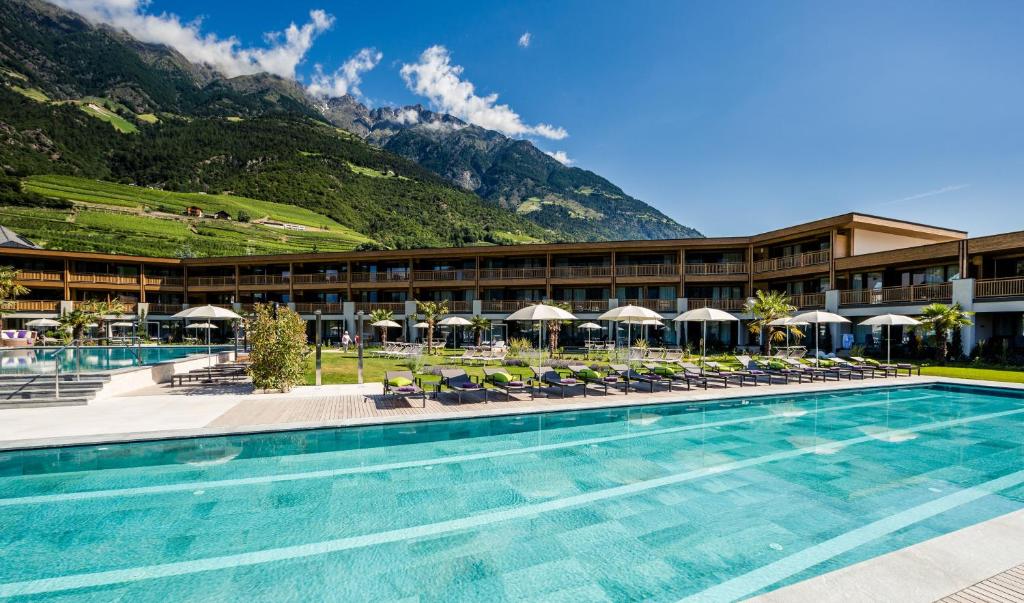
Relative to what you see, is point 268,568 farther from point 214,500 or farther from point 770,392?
point 770,392

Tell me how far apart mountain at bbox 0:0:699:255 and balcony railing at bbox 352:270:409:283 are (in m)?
41.5

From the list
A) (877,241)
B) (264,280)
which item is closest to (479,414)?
(877,241)

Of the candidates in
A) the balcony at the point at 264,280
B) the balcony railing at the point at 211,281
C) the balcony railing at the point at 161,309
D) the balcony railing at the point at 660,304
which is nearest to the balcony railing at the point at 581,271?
the balcony railing at the point at 660,304

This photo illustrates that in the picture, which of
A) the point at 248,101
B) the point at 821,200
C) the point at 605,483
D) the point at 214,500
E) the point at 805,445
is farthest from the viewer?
the point at 248,101

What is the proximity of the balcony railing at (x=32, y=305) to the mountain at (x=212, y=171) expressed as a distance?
83.1ft

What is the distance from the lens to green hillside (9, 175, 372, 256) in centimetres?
6028

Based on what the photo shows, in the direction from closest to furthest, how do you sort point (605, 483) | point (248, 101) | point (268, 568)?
point (268, 568), point (605, 483), point (248, 101)

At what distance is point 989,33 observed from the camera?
67.6 ft

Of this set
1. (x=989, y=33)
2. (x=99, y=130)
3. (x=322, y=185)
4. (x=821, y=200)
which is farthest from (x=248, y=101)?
(x=989, y=33)

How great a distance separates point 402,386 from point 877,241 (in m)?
29.4

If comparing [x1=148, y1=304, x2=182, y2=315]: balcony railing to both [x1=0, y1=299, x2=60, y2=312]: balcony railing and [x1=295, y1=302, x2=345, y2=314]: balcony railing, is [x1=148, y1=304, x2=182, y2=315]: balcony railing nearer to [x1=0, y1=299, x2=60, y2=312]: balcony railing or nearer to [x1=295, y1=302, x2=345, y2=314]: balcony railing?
[x1=0, y1=299, x2=60, y2=312]: balcony railing

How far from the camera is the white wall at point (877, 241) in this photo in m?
26.8

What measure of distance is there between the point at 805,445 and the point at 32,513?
13403mm

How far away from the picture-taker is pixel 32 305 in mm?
35750
